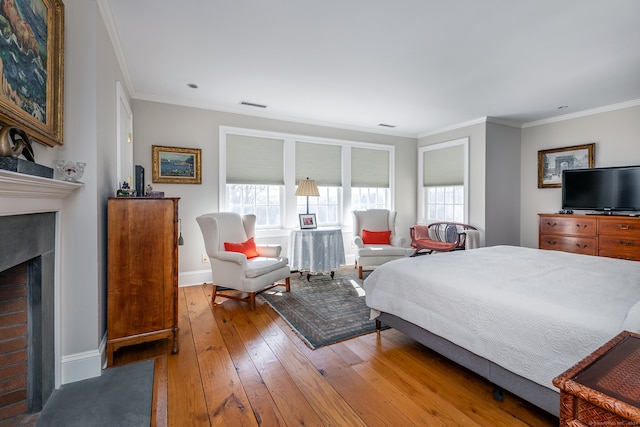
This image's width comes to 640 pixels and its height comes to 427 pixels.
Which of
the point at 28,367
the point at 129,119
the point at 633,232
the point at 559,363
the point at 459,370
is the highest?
the point at 129,119

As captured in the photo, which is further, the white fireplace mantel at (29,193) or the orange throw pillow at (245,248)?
the orange throw pillow at (245,248)

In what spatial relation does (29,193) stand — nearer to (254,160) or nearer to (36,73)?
(36,73)

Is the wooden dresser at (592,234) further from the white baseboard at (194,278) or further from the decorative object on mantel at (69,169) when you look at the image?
the decorative object on mantel at (69,169)

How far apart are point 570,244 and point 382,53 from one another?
12.4ft

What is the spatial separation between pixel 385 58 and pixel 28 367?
3.41 metres

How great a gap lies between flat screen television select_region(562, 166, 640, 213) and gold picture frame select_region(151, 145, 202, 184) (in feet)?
17.5

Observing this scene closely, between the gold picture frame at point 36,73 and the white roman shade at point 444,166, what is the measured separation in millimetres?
5334

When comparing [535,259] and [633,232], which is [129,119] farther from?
[633,232]

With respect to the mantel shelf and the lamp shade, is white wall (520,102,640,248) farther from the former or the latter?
the mantel shelf

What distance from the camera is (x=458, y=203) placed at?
5496 millimetres

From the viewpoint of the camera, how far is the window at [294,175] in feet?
15.0

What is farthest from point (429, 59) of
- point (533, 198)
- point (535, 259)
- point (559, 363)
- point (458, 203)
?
point (533, 198)

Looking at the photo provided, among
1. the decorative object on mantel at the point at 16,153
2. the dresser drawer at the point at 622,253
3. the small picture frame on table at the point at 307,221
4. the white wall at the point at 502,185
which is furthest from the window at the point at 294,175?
the dresser drawer at the point at 622,253

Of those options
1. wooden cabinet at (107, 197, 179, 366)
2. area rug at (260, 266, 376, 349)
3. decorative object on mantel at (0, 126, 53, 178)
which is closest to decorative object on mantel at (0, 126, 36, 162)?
decorative object on mantel at (0, 126, 53, 178)
